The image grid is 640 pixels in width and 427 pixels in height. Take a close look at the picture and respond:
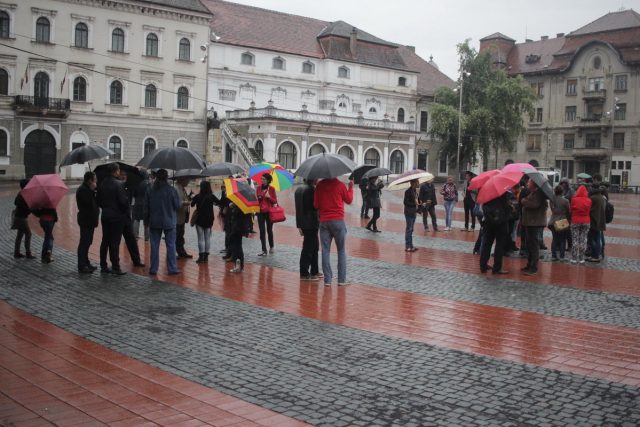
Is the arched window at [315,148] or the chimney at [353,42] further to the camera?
the chimney at [353,42]

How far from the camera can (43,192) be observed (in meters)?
12.4

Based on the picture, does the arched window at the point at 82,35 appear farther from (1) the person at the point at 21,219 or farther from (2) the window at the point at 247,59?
(1) the person at the point at 21,219

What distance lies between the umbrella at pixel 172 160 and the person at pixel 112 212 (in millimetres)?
944

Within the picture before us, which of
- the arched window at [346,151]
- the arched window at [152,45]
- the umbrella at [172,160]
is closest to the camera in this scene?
the umbrella at [172,160]

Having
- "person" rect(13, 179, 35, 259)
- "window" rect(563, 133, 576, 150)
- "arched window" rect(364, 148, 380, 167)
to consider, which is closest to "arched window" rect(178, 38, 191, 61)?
"arched window" rect(364, 148, 380, 167)

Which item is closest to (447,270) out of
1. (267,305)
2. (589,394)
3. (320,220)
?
(320,220)

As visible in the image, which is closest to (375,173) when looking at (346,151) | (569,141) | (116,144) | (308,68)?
(116,144)

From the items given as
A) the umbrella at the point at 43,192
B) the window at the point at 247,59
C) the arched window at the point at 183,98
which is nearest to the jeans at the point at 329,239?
the umbrella at the point at 43,192

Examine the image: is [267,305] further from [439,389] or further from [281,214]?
[281,214]

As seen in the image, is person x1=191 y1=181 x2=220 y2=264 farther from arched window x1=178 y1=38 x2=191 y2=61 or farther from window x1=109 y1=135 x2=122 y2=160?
arched window x1=178 y1=38 x2=191 y2=61

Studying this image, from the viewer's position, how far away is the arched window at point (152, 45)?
51125mm

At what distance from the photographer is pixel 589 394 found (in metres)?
6.17

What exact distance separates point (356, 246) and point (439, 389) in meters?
10.9

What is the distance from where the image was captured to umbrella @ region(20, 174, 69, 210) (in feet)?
40.6
